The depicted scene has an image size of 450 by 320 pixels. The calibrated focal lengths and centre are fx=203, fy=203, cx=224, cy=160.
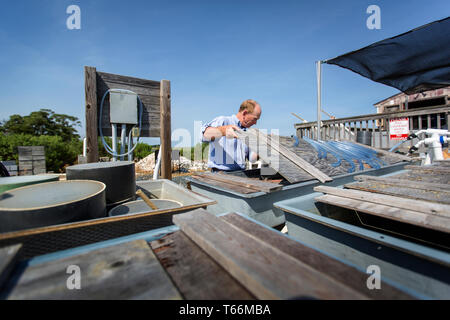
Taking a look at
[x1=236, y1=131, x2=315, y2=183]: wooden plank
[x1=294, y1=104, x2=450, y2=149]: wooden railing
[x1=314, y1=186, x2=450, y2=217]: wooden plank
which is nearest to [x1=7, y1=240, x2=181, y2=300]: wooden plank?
[x1=314, y1=186, x2=450, y2=217]: wooden plank

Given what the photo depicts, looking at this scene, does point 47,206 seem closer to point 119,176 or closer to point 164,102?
point 119,176

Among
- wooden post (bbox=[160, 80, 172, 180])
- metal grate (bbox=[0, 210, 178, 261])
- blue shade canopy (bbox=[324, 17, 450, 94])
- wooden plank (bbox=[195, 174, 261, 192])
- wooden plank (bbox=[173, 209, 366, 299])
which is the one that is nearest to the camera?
wooden plank (bbox=[173, 209, 366, 299])

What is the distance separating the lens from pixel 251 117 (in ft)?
12.6

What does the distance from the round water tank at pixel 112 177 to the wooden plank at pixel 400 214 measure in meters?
1.83

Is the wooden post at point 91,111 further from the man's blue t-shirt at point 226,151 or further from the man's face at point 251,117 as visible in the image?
the man's face at point 251,117

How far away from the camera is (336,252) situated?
147 centimetres

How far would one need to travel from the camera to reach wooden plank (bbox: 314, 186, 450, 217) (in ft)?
4.44

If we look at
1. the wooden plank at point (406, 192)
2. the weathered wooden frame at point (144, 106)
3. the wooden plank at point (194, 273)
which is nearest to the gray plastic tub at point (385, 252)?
the wooden plank at point (406, 192)

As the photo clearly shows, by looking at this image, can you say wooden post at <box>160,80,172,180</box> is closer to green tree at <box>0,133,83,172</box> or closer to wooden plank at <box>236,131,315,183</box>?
wooden plank at <box>236,131,315,183</box>

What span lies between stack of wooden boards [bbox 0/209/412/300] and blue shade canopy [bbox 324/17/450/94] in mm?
5276

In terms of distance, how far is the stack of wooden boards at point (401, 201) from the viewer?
4.19 feet
